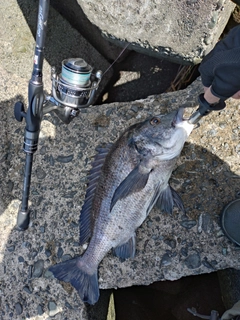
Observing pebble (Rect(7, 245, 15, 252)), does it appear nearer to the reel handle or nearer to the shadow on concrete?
the reel handle

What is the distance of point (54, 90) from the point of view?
261 cm

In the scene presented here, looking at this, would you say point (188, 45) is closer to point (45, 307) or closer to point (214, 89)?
point (214, 89)

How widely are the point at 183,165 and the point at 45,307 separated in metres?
1.71

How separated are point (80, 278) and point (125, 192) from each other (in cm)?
80

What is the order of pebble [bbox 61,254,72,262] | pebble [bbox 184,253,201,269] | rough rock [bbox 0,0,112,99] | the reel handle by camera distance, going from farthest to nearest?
rough rock [bbox 0,0,112,99], pebble [bbox 61,254,72,262], pebble [bbox 184,253,201,269], the reel handle

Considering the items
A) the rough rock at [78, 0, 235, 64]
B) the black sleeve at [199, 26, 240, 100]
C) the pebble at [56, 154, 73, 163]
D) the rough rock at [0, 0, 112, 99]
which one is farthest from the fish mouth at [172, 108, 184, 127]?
the rough rock at [0, 0, 112, 99]

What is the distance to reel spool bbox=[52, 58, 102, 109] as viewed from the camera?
97.0 inches

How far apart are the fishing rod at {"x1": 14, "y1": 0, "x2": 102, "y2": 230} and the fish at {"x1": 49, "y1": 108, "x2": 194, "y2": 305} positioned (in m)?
0.44

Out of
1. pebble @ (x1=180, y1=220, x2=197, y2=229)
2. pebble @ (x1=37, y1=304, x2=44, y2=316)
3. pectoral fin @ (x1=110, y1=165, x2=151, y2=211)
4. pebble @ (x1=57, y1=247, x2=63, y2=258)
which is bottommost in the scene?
pebble @ (x1=37, y1=304, x2=44, y2=316)

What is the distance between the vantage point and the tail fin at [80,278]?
8.98ft

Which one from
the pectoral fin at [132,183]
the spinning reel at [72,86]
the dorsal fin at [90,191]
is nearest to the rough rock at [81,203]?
the dorsal fin at [90,191]

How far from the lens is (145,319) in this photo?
11.9 ft

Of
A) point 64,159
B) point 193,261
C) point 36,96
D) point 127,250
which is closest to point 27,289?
point 127,250

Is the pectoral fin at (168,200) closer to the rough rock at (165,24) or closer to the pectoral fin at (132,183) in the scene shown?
the pectoral fin at (132,183)
